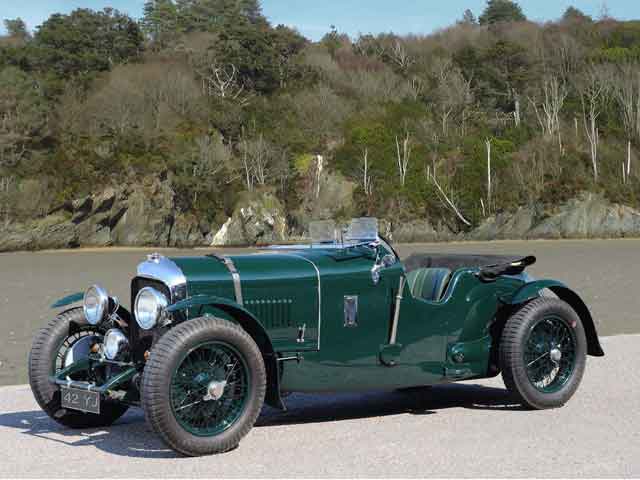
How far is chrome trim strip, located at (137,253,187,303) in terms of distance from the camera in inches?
240

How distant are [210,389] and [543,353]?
9.42 ft

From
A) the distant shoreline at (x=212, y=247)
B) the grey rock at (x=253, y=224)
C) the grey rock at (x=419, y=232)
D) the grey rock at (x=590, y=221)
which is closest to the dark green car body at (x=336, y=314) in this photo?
the distant shoreline at (x=212, y=247)

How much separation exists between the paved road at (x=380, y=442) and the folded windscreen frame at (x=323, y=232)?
4.20ft

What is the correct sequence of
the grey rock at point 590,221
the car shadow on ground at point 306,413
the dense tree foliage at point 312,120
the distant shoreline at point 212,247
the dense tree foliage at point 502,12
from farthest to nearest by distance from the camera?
the dense tree foliage at point 502,12 < the dense tree foliage at point 312,120 < the grey rock at point 590,221 < the distant shoreline at point 212,247 < the car shadow on ground at point 306,413

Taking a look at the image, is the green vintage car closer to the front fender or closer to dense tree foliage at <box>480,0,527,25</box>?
the front fender

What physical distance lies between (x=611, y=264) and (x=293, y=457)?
97.6 feet

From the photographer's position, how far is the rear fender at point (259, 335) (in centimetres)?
608

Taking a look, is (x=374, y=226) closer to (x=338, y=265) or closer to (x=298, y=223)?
(x=338, y=265)

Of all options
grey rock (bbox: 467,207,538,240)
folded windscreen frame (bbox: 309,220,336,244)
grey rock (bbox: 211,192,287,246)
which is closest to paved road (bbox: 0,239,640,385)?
folded windscreen frame (bbox: 309,220,336,244)

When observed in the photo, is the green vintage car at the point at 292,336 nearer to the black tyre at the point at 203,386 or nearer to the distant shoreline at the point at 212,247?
the black tyre at the point at 203,386

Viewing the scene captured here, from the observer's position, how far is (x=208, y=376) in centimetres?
592

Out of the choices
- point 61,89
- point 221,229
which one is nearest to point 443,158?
point 221,229

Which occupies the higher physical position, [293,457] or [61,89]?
[61,89]

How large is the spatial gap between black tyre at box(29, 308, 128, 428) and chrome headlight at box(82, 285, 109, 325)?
0.23 meters
